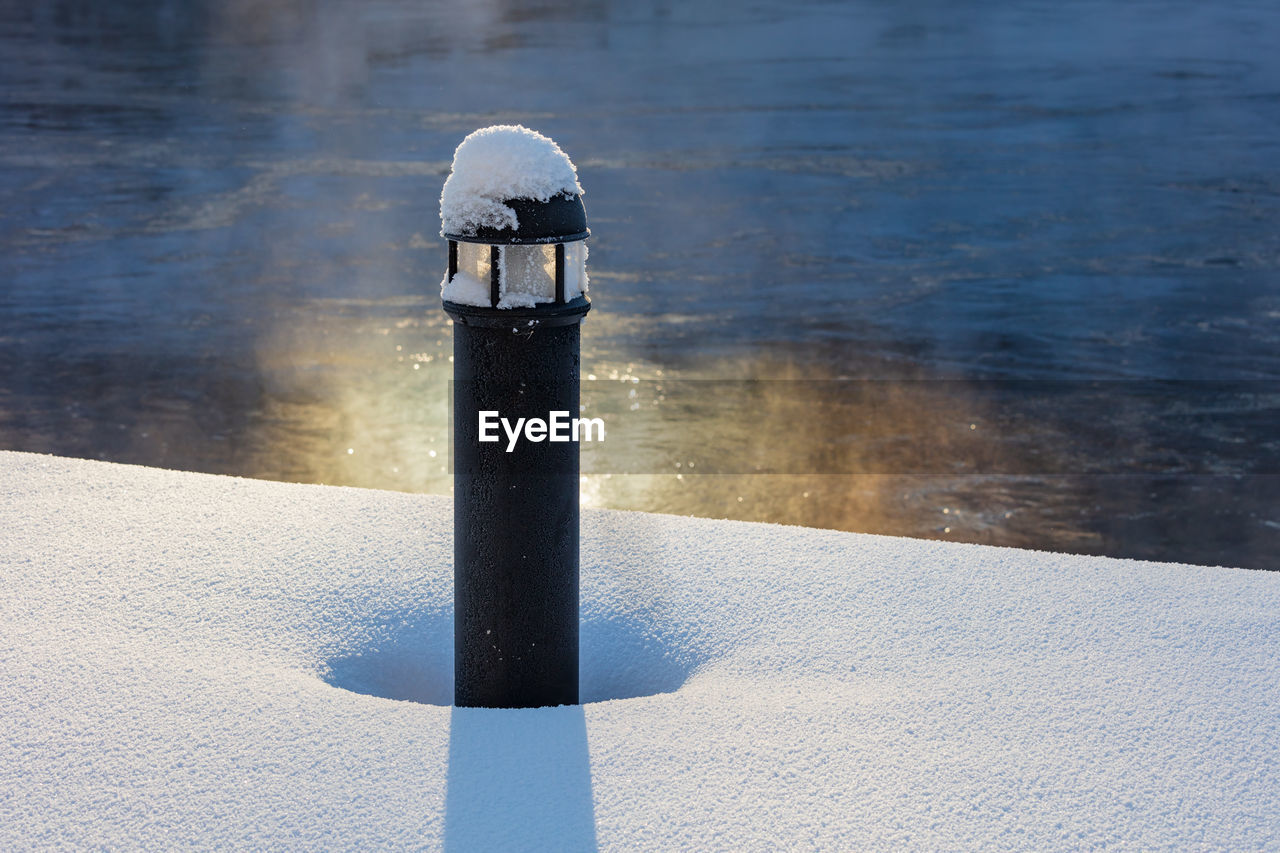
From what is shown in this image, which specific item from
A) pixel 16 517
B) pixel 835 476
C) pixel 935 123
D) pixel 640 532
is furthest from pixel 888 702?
pixel 935 123

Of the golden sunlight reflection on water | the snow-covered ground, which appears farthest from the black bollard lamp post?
the golden sunlight reflection on water

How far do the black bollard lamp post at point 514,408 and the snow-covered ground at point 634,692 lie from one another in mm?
177

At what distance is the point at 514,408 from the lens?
2.31 metres

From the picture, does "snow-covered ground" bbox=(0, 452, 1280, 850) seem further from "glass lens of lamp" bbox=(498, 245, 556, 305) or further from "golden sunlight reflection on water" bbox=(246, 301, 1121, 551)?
"golden sunlight reflection on water" bbox=(246, 301, 1121, 551)

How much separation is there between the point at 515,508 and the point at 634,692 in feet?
1.83

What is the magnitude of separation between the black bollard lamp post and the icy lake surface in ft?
7.49

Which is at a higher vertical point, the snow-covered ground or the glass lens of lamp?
the glass lens of lamp

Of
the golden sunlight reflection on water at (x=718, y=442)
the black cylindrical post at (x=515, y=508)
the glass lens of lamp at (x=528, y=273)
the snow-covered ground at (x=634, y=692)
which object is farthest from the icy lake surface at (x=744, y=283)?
the glass lens of lamp at (x=528, y=273)

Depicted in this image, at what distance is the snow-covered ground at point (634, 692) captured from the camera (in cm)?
196

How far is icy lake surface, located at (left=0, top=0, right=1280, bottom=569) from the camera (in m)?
5.17

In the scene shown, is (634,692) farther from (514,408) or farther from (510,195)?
(510,195)

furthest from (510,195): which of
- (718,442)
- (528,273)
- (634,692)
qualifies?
(718,442)
